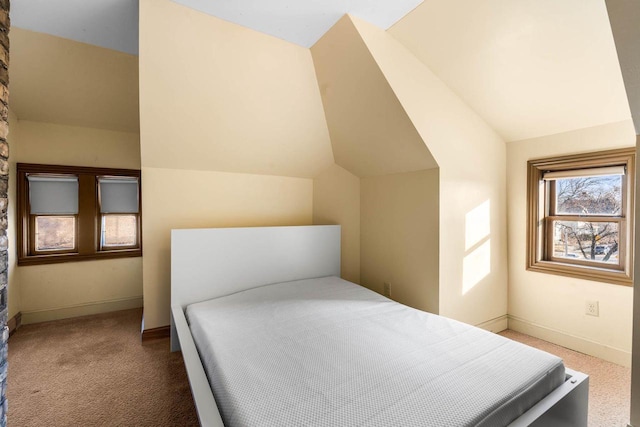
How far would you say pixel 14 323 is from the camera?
2.77 meters

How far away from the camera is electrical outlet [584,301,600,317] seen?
237 cm

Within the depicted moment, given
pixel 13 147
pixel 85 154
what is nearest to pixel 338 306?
pixel 85 154

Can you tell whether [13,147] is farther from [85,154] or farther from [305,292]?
[305,292]

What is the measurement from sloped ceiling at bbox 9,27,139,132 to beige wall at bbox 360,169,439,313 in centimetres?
258

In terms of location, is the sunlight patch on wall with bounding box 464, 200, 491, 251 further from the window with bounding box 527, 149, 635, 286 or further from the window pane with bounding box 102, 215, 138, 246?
the window pane with bounding box 102, 215, 138, 246

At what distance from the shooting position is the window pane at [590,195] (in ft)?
7.77

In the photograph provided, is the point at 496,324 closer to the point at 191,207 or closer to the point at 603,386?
the point at 603,386

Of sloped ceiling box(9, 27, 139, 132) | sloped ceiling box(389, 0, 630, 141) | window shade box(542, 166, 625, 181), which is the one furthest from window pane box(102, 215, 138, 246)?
window shade box(542, 166, 625, 181)

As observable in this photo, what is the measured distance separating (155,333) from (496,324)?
3.22 meters

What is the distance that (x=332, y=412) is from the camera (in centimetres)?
108

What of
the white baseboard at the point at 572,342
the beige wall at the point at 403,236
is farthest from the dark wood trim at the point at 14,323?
the white baseboard at the point at 572,342

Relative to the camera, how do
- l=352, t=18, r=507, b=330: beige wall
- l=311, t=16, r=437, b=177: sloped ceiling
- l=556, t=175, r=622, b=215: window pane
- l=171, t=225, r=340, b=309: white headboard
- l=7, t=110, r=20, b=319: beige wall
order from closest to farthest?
l=311, t=16, r=437, b=177: sloped ceiling → l=352, t=18, r=507, b=330: beige wall → l=556, t=175, r=622, b=215: window pane → l=171, t=225, r=340, b=309: white headboard → l=7, t=110, r=20, b=319: beige wall

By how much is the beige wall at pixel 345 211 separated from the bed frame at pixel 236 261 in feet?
0.66

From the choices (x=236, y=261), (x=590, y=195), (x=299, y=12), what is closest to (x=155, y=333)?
(x=236, y=261)
